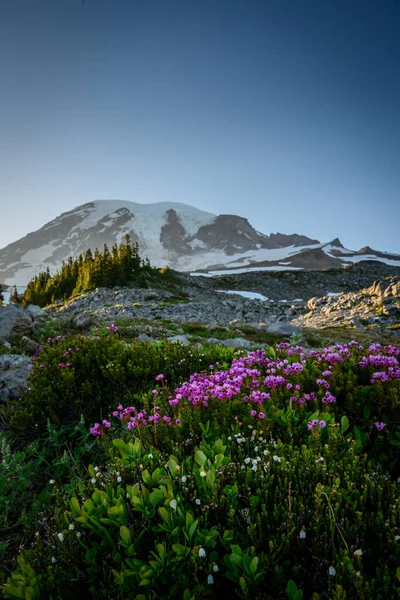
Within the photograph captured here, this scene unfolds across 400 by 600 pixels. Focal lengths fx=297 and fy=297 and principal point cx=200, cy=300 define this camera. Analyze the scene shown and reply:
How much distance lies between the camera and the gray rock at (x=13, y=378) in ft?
19.4

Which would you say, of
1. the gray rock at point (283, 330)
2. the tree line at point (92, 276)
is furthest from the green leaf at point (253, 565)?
the tree line at point (92, 276)

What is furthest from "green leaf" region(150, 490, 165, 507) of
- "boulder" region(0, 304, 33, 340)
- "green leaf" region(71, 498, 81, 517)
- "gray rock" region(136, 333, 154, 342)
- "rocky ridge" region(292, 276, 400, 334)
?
"rocky ridge" region(292, 276, 400, 334)

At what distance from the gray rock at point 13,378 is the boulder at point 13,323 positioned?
625 cm

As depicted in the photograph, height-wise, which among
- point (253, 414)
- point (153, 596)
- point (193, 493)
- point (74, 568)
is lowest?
point (74, 568)

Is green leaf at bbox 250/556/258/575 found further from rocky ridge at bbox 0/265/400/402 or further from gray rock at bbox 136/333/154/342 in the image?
gray rock at bbox 136/333/154/342

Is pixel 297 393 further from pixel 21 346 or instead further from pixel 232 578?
pixel 21 346

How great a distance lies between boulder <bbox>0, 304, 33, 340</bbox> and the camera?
12812mm

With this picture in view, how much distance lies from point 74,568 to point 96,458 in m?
2.05

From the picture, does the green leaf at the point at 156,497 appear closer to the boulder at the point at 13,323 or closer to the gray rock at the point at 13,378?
the gray rock at the point at 13,378

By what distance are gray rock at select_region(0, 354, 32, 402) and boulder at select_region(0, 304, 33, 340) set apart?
6253 mm

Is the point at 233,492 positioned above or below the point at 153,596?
above

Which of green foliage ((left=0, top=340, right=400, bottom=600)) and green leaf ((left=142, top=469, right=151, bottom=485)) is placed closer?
green foliage ((left=0, top=340, right=400, bottom=600))

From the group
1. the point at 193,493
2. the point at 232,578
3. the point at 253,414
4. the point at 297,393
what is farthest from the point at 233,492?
the point at 297,393

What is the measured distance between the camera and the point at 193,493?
2.17 meters
